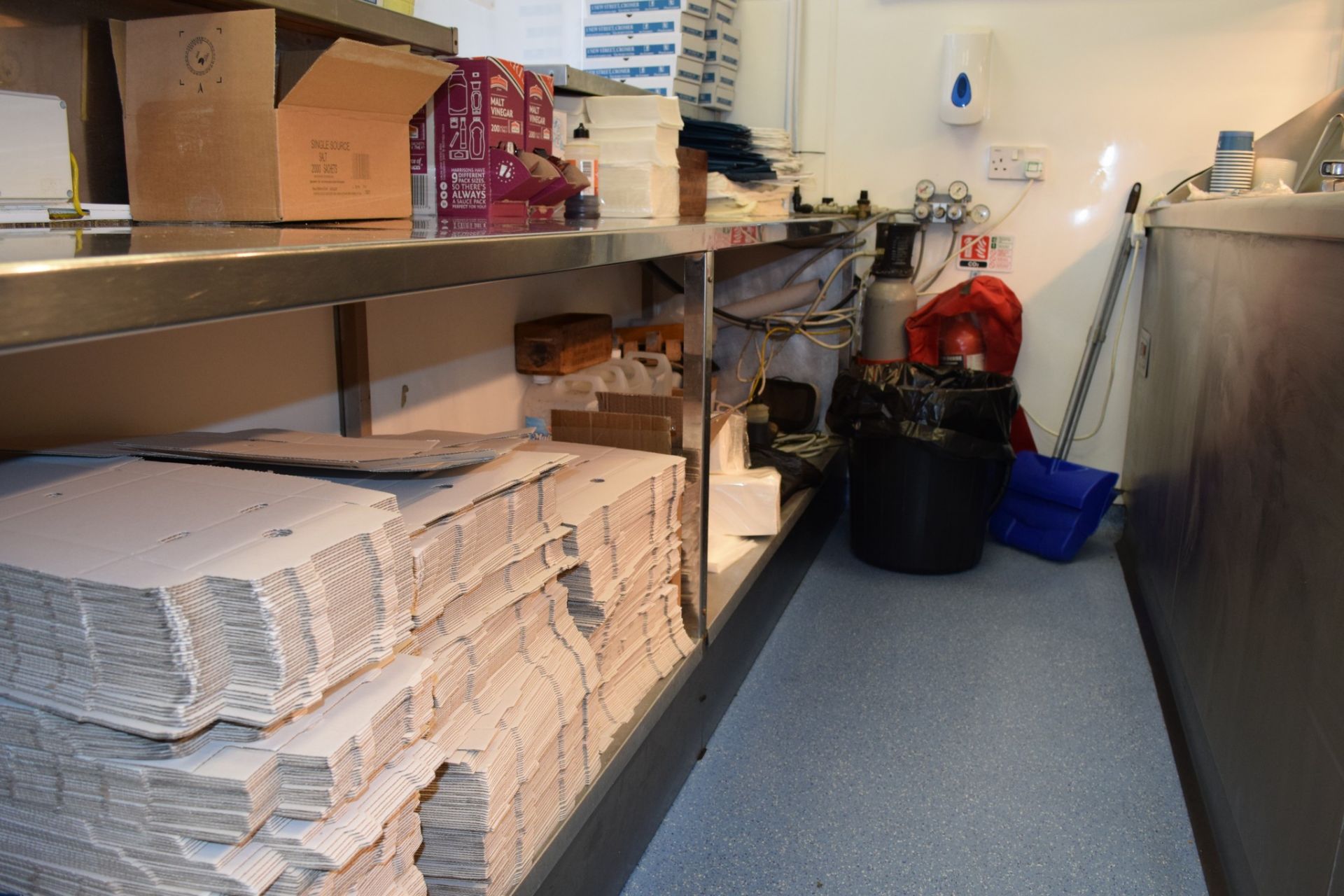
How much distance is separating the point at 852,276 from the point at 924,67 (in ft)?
2.60

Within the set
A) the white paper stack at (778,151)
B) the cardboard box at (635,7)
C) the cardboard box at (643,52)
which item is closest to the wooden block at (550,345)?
the white paper stack at (778,151)

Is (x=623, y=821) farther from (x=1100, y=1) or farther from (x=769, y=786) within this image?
(x=1100, y=1)

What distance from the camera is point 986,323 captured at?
3.51 metres

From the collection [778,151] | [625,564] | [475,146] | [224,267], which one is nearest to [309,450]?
[224,267]

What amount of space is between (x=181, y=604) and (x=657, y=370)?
2.12m

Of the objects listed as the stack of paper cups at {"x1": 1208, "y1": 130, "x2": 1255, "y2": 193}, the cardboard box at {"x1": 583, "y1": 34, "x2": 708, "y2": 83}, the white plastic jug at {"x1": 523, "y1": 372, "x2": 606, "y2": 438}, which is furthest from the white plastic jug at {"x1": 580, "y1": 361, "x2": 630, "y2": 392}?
the stack of paper cups at {"x1": 1208, "y1": 130, "x2": 1255, "y2": 193}

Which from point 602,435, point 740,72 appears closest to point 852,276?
point 740,72

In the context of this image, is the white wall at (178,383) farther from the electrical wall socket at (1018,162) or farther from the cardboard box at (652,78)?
the electrical wall socket at (1018,162)

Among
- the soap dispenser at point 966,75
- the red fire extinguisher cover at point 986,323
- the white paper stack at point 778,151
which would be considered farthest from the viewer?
the red fire extinguisher cover at point 986,323

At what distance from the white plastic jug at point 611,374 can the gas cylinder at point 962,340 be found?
1413mm

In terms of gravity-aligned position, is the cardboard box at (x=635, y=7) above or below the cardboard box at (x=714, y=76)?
Answer: above

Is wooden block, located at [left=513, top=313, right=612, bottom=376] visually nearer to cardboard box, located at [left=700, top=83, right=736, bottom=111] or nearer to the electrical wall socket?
cardboard box, located at [left=700, top=83, right=736, bottom=111]

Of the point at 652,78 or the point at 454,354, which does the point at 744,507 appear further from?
the point at 652,78

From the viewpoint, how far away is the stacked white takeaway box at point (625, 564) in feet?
4.88
